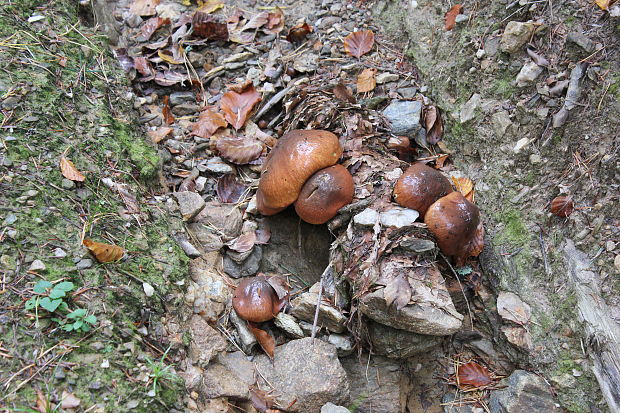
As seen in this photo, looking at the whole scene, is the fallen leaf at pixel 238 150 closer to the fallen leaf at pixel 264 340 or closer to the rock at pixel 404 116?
the rock at pixel 404 116

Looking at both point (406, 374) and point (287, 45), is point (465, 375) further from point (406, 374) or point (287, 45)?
point (287, 45)

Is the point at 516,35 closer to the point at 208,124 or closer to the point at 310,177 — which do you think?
the point at 310,177

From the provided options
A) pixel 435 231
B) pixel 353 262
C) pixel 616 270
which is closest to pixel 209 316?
pixel 353 262

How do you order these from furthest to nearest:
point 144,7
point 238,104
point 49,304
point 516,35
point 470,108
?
point 144,7 → point 238,104 → point 470,108 → point 516,35 → point 49,304

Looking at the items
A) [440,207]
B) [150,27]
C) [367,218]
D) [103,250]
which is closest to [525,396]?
[440,207]

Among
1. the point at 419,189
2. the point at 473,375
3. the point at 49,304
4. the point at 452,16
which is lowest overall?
the point at 473,375

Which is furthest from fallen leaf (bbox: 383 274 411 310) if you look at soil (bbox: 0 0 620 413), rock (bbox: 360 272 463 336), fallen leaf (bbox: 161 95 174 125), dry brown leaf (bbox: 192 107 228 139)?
fallen leaf (bbox: 161 95 174 125)

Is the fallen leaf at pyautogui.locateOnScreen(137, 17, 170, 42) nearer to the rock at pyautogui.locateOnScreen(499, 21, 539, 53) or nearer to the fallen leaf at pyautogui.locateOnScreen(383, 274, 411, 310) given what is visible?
the rock at pyautogui.locateOnScreen(499, 21, 539, 53)
